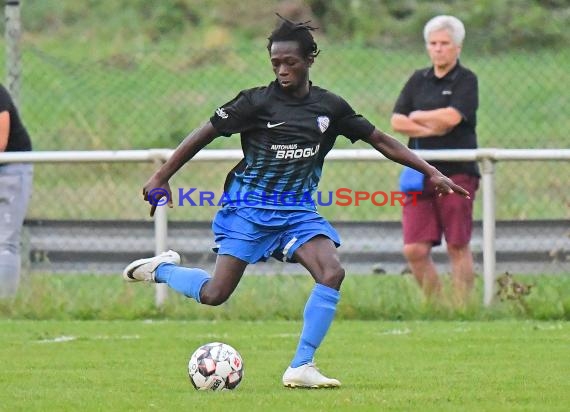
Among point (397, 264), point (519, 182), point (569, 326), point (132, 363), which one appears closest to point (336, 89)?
point (519, 182)

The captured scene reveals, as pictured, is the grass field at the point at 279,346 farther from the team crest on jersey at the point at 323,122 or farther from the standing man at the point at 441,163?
the team crest on jersey at the point at 323,122

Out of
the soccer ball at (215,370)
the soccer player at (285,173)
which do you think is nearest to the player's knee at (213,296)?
the soccer player at (285,173)

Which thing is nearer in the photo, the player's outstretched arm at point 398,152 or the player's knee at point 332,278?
the player's knee at point 332,278

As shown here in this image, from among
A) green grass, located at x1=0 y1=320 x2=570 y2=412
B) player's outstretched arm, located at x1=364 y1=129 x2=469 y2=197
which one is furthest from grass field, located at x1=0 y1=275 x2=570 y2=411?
player's outstretched arm, located at x1=364 y1=129 x2=469 y2=197

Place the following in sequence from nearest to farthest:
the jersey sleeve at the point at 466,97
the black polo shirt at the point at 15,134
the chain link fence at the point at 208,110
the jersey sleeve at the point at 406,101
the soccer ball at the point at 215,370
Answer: the soccer ball at the point at 215,370
the jersey sleeve at the point at 466,97
the jersey sleeve at the point at 406,101
the black polo shirt at the point at 15,134
the chain link fence at the point at 208,110

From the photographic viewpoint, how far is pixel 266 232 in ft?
26.7

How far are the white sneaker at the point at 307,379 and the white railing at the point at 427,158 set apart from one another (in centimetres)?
372

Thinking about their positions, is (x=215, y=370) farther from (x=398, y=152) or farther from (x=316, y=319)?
(x=398, y=152)

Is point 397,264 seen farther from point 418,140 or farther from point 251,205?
point 251,205

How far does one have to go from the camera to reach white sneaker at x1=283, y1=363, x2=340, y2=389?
25.5 ft

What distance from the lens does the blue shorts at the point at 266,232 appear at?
8070mm

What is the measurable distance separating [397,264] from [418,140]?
1.04m

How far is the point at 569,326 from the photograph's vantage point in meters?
10.7

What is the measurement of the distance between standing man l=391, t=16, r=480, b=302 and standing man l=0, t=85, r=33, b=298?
9.65 ft
